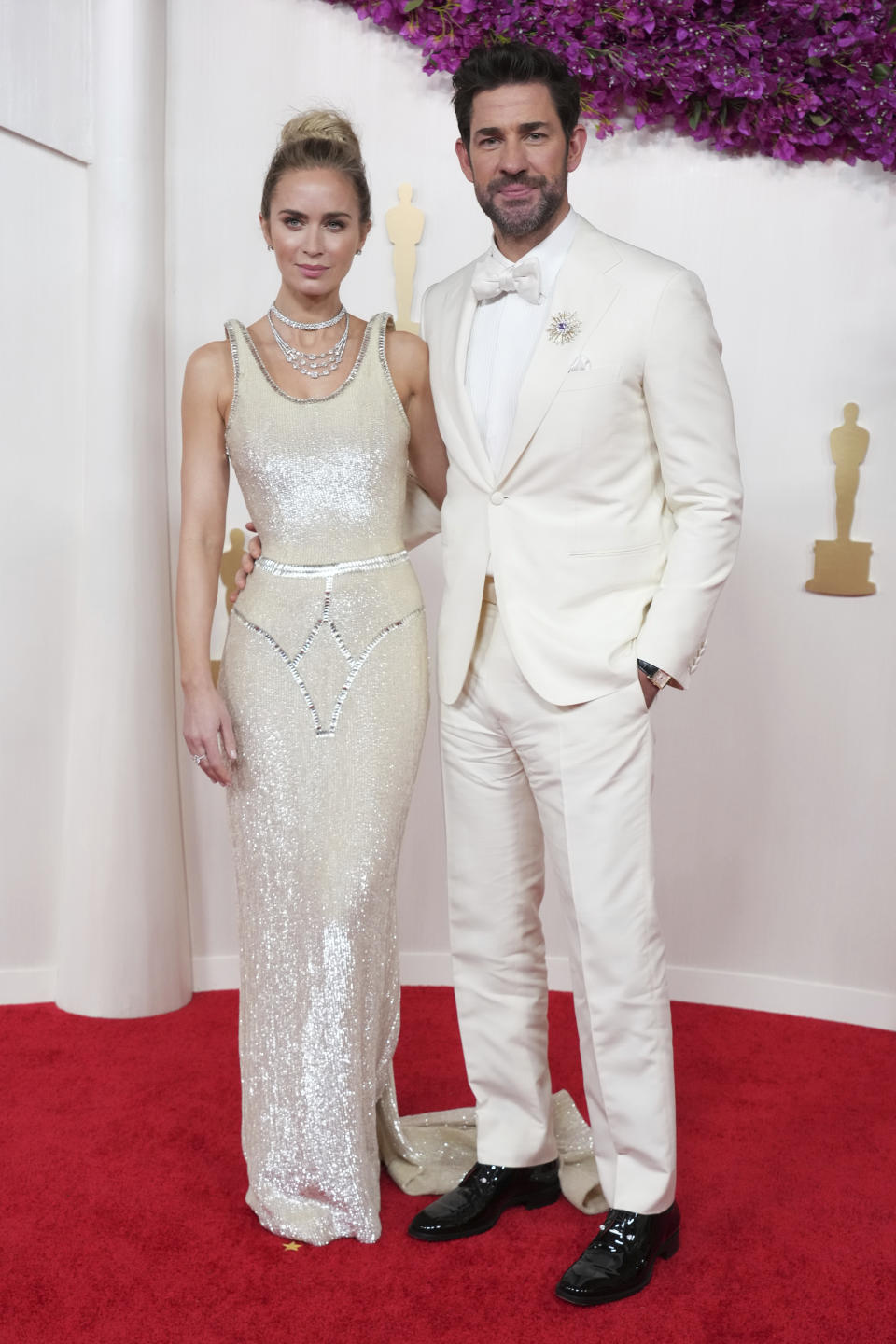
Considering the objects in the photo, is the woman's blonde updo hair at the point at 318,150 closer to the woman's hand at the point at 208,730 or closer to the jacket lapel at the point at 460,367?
the jacket lapel at the point at 460,367

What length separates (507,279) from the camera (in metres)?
2.46

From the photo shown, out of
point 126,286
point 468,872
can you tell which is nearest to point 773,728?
point 468,872

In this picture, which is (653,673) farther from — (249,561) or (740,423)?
(740,423)

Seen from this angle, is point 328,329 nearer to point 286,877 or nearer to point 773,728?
point 286,877

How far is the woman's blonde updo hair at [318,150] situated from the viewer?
256 cm

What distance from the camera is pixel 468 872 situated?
8.64 ft

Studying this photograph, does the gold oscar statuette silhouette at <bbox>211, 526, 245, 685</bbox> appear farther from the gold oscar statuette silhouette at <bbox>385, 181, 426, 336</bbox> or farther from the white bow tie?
the white bow tie

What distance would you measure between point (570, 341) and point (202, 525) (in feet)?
2.69

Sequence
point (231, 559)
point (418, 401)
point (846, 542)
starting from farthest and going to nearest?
1. point (231, 559)
2. point (846, 542)
3. point (418, 401)

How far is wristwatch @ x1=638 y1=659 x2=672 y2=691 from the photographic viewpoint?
2.37 meters

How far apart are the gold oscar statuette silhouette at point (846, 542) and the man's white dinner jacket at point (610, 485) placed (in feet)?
4.68

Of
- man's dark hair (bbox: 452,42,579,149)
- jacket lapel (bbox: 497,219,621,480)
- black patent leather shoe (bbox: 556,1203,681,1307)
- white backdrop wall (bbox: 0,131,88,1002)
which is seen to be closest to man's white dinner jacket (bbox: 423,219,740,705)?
jacket lapel (bbox: 497,219,621,480)

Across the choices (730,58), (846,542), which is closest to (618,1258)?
(846,542)

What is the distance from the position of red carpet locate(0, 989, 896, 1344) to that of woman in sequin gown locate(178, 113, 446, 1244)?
7.6 inches
